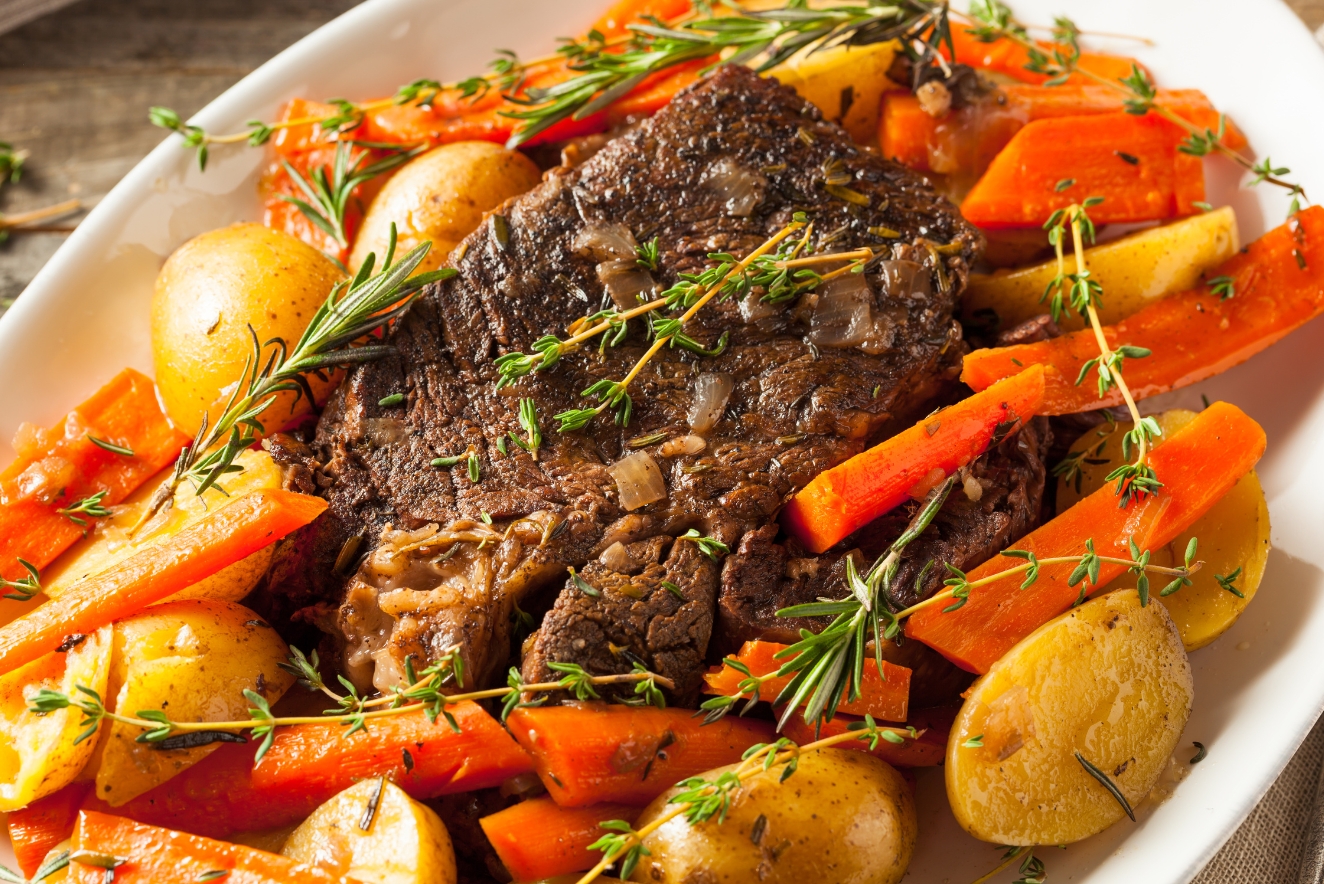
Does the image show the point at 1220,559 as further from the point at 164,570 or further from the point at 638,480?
the point at 164,570

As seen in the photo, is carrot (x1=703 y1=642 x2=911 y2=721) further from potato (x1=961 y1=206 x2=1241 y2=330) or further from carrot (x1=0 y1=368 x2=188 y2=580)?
carrot (x1=0 y1=368 x2=188 y2=580)

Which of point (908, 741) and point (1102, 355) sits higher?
point (1102, 355)

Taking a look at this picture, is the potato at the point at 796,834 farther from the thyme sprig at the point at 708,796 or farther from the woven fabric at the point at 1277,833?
the woven fabric at the point at 1277,833

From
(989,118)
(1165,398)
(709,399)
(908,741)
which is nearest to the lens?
(908,741)

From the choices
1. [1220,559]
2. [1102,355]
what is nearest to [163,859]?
[1102,355]

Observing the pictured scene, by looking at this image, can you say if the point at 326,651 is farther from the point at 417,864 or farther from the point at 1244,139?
the point at 1244,139

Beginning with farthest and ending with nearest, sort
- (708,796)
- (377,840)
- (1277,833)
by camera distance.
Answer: (1277,833) < (377,840) < (708,796)

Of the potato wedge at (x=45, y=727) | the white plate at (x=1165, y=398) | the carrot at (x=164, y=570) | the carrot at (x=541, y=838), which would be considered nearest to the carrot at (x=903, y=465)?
the white plate at (x=1165, y=398)
